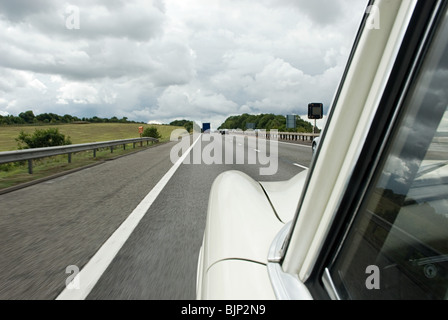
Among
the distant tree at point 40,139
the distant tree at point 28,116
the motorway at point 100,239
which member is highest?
the motorway at point 100,239

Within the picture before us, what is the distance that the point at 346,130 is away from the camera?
3.04ft

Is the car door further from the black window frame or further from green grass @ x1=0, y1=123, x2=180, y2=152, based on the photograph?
green grass @ x1=0, y1=123, x2=180, y2=152

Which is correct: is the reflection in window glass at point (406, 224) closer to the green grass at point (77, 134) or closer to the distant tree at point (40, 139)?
the distant tree at point (40, 139)

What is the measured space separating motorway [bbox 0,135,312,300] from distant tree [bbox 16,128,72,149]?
23.4 meters

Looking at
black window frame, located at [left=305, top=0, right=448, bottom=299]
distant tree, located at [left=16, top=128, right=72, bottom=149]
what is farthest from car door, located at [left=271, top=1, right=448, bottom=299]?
distant tree, located at [left=16, top=128, right=72, bottom=149]

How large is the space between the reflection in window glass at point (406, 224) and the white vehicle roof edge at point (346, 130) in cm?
8

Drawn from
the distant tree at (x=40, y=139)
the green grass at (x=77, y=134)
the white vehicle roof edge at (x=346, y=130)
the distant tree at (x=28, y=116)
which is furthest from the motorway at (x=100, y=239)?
the distant tree at (x=28, y=116)

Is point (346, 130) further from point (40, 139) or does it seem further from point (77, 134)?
point (77, 134)

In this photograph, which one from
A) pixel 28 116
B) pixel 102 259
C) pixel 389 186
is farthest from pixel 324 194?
pixel 28 116

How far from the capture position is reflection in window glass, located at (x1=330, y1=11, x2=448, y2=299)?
2.79 ft

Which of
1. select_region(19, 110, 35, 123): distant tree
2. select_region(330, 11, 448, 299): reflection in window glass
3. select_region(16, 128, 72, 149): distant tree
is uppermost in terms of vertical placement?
select_region(330, 11, 448, 299): reflection in window glass

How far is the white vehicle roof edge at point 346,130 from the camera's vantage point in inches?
32.0
